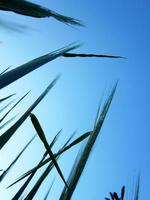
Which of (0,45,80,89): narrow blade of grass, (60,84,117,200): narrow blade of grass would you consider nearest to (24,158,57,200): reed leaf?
(60,84,117,200): narrow blade of grass

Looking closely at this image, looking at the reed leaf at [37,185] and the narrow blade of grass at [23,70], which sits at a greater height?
the narrow blade of grass at [23,70]

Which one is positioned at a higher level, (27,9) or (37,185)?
(27,9)

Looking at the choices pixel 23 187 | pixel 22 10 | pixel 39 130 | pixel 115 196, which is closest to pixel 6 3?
pixel 22 10

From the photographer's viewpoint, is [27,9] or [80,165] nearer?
[27,9]

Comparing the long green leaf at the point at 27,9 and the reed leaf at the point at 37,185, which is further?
the reed leaf at the point at 37,185

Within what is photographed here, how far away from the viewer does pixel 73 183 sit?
53 centimetres

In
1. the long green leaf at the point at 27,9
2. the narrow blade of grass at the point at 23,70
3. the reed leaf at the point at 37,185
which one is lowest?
the reed leaf at the point at 37,185

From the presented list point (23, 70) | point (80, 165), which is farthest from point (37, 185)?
point (23, 70)

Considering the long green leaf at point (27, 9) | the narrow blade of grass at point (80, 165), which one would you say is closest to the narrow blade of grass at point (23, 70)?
the long green leaf at point (27, 9)

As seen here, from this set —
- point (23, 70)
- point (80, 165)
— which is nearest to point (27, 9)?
point (23, 70)

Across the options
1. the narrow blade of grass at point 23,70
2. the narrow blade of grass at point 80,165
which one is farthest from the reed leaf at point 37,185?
the narrow blade of grass at point 23,70

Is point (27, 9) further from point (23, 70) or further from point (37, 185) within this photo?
point (37, 185)

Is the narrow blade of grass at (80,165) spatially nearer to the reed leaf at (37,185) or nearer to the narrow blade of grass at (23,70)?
the reed leaf at (37,185)

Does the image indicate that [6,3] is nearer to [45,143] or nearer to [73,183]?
[45,143]
